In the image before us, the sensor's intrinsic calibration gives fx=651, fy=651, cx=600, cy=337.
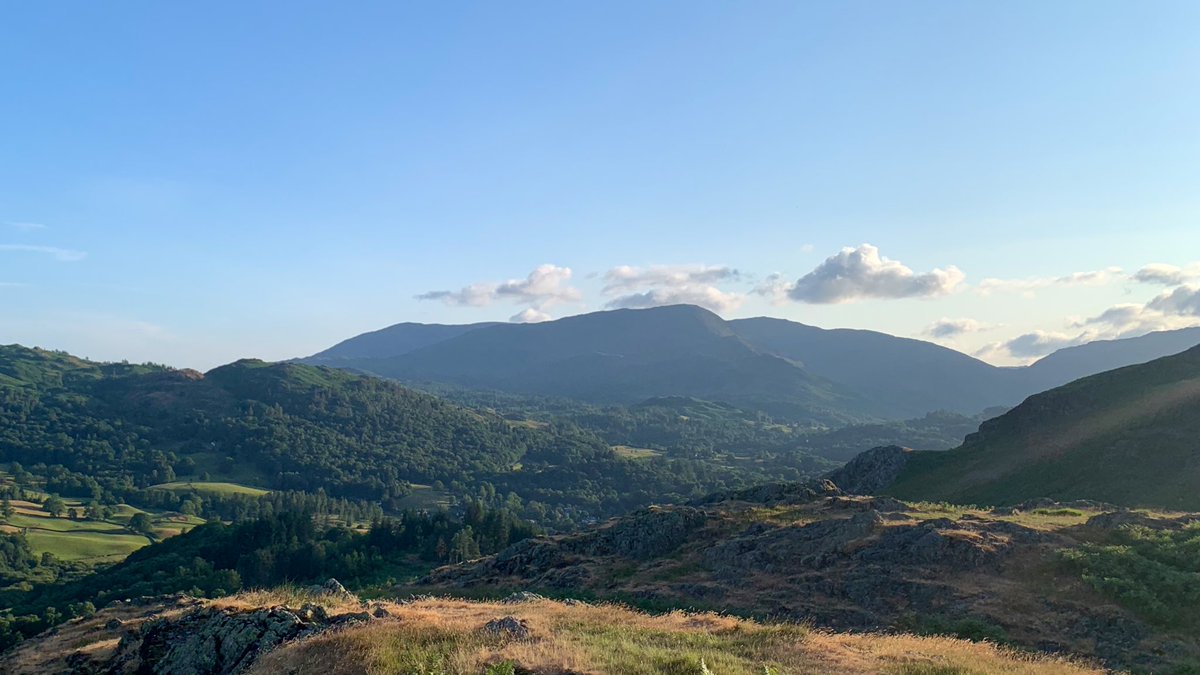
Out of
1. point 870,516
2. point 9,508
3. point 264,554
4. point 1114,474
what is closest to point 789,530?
point 870,516

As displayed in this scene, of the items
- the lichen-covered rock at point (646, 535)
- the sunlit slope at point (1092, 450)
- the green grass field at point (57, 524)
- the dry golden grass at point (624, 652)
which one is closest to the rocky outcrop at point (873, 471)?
the sunlit slope at point (1092, 450)

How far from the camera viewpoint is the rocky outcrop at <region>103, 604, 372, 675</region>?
1820 centimetres

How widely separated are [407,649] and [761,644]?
8855 millimetres

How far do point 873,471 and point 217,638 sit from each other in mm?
74634

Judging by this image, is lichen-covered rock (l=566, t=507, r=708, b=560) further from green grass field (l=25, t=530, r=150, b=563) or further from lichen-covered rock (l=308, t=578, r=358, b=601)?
green grass field (l=25, t=530, r=150, b=563)

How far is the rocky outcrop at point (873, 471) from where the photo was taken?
76062 millimetres

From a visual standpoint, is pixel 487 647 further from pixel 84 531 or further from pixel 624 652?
pixel 84 531

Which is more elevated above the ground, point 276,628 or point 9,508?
point 276,628

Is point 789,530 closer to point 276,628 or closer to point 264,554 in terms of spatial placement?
point 276,628

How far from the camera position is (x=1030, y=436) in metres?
71.9

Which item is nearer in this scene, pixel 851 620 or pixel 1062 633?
pixel 1062 633

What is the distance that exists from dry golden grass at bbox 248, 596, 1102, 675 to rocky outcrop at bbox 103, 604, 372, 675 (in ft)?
3.85

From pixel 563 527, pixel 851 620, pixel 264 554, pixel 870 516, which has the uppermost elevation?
pixel 870 516

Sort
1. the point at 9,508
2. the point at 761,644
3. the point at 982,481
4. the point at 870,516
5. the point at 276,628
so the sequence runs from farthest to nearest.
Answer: the point at 9,508
the point at 982,481
the point at 870,516
the point at 276,628
the point at 761,644
